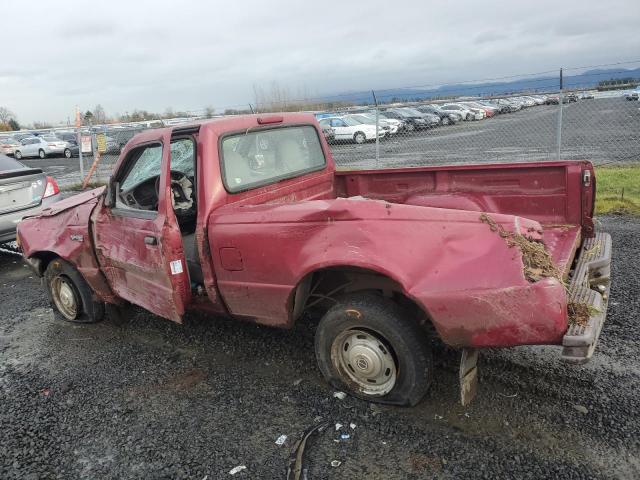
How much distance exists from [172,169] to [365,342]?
2.21 metres

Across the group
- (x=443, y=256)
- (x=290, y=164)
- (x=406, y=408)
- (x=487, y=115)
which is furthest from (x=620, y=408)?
(x=487, y=115)

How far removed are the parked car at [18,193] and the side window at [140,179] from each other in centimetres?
350

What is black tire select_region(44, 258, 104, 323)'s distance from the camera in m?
4.91

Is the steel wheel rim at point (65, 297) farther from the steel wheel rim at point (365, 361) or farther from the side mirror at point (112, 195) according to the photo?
the steel wheel rim at point (365, 361)

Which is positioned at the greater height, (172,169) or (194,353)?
(172,169)

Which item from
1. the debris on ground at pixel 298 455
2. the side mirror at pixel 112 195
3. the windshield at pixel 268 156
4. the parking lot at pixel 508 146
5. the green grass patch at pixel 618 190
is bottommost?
the debris on ground at pixel 298 455

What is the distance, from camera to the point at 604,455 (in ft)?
9.02

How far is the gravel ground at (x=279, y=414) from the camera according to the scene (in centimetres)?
284

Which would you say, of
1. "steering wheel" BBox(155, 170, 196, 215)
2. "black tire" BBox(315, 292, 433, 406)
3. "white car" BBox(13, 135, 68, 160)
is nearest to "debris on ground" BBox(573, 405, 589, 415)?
"black tire" BBox(315, 292, 433, 406)

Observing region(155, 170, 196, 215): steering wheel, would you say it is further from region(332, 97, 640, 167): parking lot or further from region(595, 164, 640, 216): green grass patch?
region(332, 97, 640, 167): parking lot

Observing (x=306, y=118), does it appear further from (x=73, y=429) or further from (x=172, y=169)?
(x=73, y=429)

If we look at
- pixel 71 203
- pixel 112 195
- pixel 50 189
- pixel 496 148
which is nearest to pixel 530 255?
pixel 112 195

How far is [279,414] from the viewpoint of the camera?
3.36m

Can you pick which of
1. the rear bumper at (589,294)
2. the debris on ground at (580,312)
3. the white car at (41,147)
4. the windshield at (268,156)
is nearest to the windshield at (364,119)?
the white car at (41,147)
